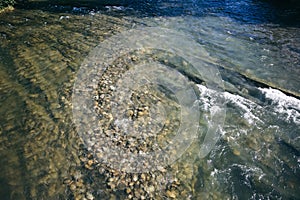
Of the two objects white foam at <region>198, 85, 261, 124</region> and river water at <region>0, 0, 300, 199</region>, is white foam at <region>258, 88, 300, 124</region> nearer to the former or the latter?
river water at <region>0, 0, 300, 199</region>

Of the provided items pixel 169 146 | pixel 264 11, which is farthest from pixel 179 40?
pixel 264 11

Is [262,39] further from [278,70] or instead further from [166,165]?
[166,165]

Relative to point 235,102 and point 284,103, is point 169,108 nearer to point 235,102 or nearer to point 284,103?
point 235,102

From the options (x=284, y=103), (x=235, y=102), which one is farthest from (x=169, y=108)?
(x=284, y=103)

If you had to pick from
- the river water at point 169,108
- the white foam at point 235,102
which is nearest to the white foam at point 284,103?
the river water at point 169,108

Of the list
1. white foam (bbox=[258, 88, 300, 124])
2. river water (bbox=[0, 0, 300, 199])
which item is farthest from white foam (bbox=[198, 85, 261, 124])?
white foam (bbox=[258, 88, 300, 124])

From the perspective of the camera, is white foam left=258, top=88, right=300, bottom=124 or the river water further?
white foam left=258, top=88, right=300, bottom=124
